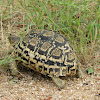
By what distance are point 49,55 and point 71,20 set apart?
28.2 inches

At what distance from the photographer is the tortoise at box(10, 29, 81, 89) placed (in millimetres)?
2346

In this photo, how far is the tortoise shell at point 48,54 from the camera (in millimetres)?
2346

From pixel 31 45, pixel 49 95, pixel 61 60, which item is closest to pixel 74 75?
pixel 61 60

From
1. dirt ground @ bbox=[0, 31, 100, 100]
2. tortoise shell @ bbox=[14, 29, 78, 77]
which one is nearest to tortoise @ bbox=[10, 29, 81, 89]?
tortoise shell @ bbox=[14, 29, 78, 77]

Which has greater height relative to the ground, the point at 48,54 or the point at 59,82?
the point at 48,54

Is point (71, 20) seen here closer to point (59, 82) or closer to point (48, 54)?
point (48, 54)

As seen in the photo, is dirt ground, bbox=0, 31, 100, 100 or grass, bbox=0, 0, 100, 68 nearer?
dirt ground, bbox=0, 31, 100, 100

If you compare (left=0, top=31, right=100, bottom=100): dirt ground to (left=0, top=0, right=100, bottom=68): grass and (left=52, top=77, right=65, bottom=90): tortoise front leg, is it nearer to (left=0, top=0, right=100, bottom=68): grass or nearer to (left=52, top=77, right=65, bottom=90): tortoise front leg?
(left=52, top=77, right=65, bottom=90): tortoise front leg

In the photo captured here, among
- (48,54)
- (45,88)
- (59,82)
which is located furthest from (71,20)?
Result: (45,88)

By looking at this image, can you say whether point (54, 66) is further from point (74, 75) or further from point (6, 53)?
point (6, 53)

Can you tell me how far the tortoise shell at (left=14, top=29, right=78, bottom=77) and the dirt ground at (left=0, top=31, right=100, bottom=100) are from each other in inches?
6.6

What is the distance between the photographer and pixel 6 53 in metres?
2.80

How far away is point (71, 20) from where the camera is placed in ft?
8.98

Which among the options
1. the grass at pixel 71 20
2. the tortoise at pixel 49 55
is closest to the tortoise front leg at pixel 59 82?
the tortoise at pixel 49 55
